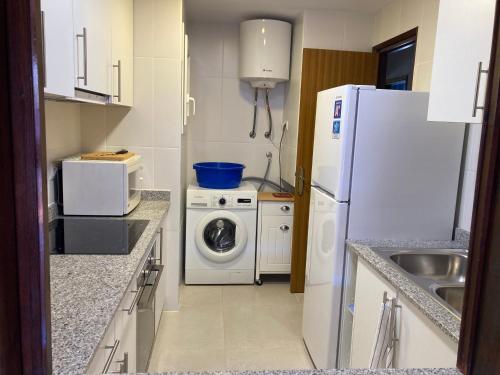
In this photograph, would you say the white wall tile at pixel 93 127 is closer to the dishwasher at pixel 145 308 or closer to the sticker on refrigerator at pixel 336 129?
the dishwasher at pixel 145 308

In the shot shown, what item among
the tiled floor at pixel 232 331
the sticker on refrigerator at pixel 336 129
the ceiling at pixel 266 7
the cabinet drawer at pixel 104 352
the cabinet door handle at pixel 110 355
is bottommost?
the tiled floor at pixel 232 331

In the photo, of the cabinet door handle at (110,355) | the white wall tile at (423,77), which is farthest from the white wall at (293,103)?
the cabinet door handle at (110,355)

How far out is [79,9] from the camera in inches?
64.4

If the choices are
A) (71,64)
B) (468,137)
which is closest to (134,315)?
(71,64)

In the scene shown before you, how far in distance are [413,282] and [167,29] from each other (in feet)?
6.94

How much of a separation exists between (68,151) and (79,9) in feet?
3.61

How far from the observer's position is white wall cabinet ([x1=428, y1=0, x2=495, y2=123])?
1396 millimetres

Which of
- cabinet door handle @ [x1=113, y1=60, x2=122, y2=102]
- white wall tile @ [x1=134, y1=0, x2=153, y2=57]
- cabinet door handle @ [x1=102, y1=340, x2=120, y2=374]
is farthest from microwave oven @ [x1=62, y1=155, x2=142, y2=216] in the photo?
cabinet door handle @ [x1=102, y1=340, x2=120, y2=374]

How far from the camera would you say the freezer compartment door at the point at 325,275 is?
6.85ft

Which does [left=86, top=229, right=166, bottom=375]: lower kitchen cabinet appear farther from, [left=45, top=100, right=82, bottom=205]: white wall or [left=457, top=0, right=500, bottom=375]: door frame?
[left=457, top=0, right=500, bottom=375]: door frame

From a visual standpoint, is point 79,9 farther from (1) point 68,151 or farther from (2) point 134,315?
(2) point 134,315

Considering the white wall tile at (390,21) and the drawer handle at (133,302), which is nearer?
the drawer handle at (133,302)

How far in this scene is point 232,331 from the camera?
111 inches

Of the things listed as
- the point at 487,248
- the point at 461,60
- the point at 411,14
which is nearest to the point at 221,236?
the point at 411,14
